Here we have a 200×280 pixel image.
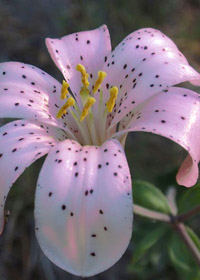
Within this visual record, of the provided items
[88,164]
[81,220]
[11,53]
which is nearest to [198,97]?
[88,164]

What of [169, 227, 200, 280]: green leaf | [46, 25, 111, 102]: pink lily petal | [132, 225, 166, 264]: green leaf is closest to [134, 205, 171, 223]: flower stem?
[132, 225, 166, 264]: green leaf

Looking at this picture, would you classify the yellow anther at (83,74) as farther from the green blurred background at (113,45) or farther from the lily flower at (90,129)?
the green blurred background at (113,45)

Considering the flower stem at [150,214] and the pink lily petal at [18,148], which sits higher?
the pink lily petal at [18,148]

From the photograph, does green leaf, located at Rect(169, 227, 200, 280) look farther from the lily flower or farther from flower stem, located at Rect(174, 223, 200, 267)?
the lily flower

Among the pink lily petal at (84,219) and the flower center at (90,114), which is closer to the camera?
the pink lily petal at (84,219)

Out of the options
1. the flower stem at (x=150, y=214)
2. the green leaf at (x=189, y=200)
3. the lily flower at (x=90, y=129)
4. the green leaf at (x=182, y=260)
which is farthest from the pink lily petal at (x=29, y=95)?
the green leaf at (x=182, y=260)

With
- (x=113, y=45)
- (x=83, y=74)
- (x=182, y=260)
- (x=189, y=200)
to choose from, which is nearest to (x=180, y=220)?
(x=189, y=200)
